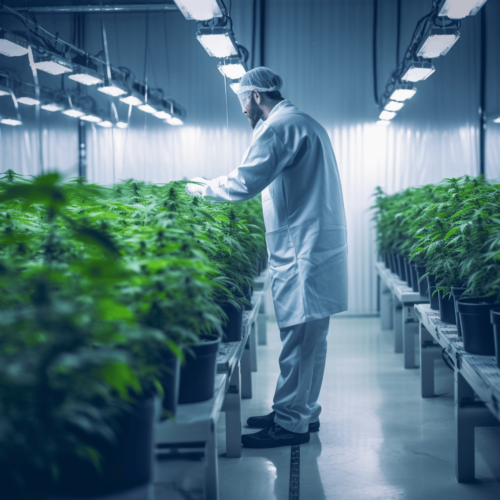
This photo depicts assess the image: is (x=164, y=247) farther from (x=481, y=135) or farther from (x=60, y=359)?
(x=481, y=135)

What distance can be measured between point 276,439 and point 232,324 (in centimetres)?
70

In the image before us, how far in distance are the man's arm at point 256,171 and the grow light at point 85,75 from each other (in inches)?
90.1

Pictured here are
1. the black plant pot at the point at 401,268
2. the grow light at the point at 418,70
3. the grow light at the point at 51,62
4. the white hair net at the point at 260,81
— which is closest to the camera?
the white hair net at the point at 260,81

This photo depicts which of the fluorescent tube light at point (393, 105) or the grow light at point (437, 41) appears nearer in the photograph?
the grow light at point (437, 41)

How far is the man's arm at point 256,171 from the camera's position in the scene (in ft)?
7.50

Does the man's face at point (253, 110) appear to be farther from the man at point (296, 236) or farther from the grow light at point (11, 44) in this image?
the grow light at point (11, 44)

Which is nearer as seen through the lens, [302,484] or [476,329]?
[476,329]

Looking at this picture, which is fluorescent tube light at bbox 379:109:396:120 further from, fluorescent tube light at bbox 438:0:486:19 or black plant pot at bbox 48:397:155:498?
black plant pot at bbox 48:397:155:498

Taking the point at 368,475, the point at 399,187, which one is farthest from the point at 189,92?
the point at 368,475

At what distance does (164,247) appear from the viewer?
1280 mm

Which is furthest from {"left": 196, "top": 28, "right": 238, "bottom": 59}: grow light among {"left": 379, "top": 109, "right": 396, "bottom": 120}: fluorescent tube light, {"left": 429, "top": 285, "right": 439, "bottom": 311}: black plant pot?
{"left": 379, "top": 109, "right": 396, "bottom": 120}: fluorescent tube light

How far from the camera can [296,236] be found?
2.41m

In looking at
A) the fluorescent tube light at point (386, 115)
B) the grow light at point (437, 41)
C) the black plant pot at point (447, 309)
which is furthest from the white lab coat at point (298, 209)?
the fluorescent tube light at point (386, 115)

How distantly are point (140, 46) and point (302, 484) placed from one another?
18.9 ft
